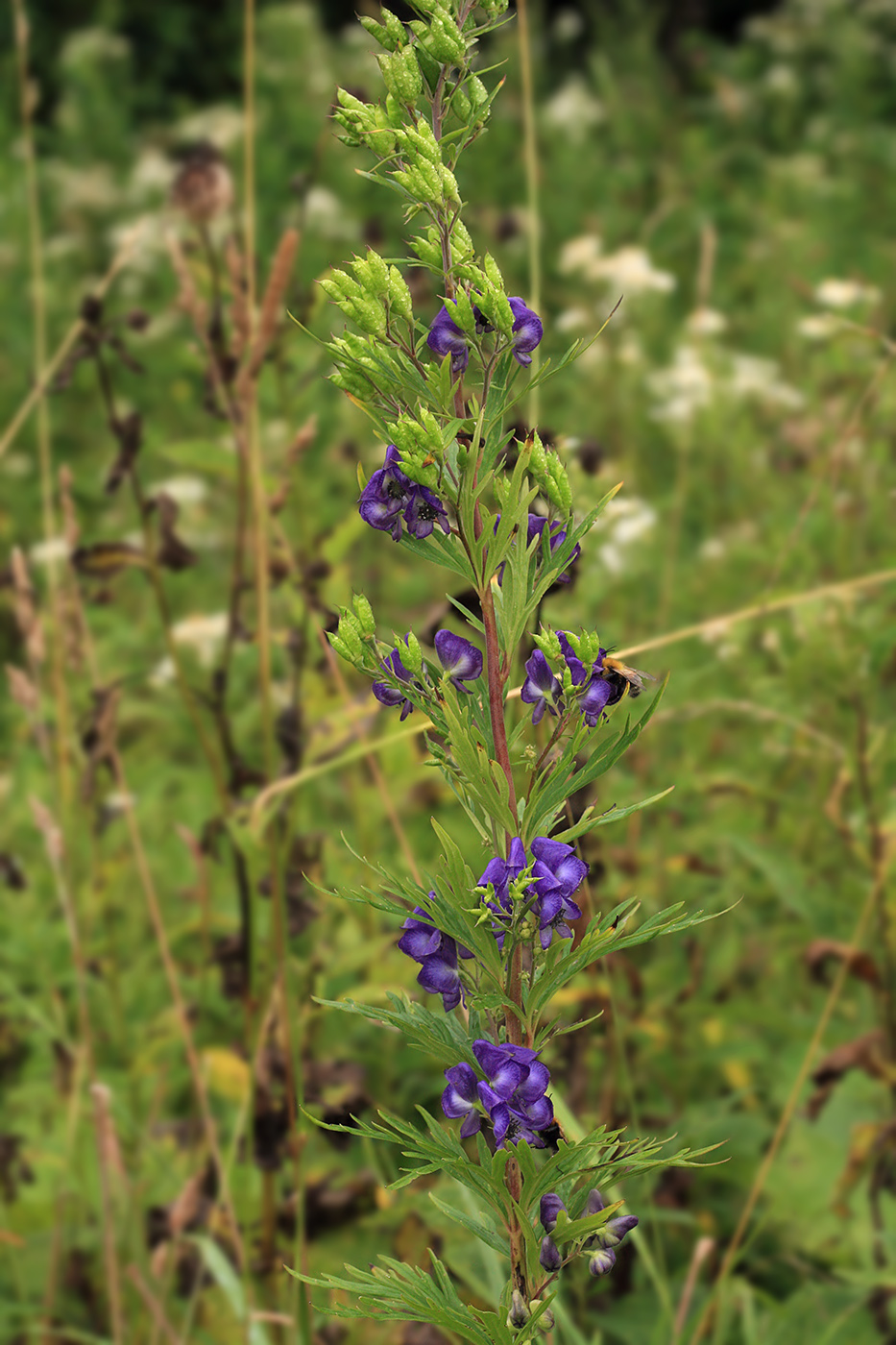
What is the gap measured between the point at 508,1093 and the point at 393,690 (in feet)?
0.99

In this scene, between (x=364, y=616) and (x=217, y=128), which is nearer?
(x=364, y=616)

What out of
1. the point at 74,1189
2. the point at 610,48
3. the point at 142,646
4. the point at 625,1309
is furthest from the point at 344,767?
the point at 610,48

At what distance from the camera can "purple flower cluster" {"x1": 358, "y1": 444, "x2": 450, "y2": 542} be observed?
913mm

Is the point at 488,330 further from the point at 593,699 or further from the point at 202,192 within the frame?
the point at 202,192

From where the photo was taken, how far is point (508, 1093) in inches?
35.0

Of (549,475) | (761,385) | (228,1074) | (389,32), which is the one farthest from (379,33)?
(761,385)

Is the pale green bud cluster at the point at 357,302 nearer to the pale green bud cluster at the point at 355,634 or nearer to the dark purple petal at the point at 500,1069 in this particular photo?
the pale green bud cluster at the point at 355,634

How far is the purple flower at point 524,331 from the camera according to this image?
91 cm

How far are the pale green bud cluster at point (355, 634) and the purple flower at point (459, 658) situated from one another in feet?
0.19

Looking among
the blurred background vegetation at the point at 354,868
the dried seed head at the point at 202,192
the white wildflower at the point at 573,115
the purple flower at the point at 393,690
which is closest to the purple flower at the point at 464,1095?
the blurred background vegetation at the point at 354,868

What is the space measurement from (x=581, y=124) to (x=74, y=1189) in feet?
20.5

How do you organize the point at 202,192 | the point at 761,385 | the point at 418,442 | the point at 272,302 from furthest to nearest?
the point at 761,385 → the point at 202,192 → the point at 272,302 → the point at 418,442

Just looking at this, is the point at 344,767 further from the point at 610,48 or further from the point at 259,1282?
the point at 610,48

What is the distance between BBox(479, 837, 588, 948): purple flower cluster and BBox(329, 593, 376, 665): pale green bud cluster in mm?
176
